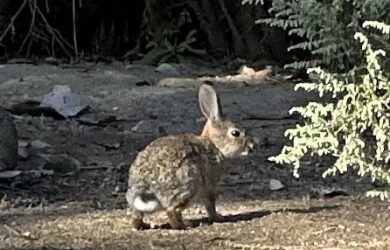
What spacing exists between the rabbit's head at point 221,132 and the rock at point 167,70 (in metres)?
6.15

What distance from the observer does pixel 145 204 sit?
19.8 ft

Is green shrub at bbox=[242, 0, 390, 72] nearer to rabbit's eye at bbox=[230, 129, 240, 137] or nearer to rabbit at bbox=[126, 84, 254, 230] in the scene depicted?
Result: rabbit at bbox=[126, 84, 254, 230]

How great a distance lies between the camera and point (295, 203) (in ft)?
22.6

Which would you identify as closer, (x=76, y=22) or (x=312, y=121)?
(x=312, y=121)

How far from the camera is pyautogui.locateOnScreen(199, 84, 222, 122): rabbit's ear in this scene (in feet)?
22.0

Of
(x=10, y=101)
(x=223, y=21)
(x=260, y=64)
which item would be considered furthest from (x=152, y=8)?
(x=10, y=101)

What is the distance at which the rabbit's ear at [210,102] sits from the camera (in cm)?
670

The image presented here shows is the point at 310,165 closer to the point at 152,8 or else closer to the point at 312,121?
the point at 312,121

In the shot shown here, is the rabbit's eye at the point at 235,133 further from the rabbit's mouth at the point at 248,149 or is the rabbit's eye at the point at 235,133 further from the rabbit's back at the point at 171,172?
the rabbit's back at the point at 171,172

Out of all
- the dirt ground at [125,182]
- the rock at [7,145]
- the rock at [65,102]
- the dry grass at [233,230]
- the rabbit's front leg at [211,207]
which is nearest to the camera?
the dry grass at [233,230]

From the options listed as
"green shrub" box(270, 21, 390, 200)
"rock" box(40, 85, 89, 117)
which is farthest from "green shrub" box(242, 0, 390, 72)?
"rock" box(40, 85, 89, 117)

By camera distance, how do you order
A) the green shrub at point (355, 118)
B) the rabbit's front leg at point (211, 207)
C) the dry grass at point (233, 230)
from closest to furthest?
the green shrub at point (355, 118), the dry grass at point (233, 230), the rabbit's front leg at point (211, 207)

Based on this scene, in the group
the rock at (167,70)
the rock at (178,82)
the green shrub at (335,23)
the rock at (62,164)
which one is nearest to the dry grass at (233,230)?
the green shrub at (335,23)

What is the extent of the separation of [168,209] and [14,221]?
838 mm
